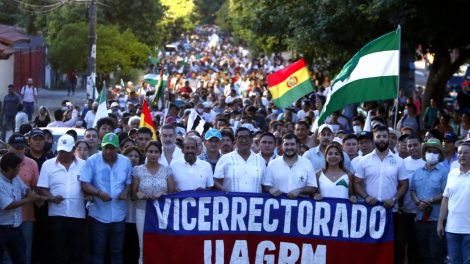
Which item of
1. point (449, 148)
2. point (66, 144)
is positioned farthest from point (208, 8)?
point (66, 144)

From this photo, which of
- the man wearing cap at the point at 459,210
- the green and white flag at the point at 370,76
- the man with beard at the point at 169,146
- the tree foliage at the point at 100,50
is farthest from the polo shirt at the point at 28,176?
the tree foliage at the point at 100,50

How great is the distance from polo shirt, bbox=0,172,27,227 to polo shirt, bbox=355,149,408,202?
3.67 meters

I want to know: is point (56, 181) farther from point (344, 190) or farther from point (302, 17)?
point (302, 17)

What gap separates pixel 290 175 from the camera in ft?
39.2

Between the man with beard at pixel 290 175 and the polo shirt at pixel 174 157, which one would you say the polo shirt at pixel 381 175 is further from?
the polo shirt at pixel 174 157

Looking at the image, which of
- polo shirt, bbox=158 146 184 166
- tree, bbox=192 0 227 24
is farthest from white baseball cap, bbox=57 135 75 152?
tree, bbox=192 0 227 24

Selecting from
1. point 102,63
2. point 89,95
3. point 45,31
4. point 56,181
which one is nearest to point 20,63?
point 45,31

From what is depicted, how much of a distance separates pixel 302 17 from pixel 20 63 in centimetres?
2289

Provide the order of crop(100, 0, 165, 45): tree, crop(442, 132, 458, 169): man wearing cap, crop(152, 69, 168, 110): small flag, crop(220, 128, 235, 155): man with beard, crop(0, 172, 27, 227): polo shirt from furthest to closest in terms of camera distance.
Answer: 1. crop(100, 0, 165, 45): tree
2. crop(152, 69, 168, 110): small flag
3. crop(220, 128, 235, 155): man with beard
4. crop(442, 132, 458, 169): man wearing cap
5. crop(0, 172, 27, 227): polo shirt

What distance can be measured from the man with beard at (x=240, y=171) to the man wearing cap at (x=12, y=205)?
200 centimetres

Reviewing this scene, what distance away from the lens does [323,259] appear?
12.0m

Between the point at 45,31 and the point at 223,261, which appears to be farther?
the point at 45,31

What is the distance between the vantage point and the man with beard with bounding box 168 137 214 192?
39.6 feet

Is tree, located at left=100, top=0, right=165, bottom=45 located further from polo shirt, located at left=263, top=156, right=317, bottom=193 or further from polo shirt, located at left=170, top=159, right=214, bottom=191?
polo shirt, located at left=263, top=156, right=317, bottom=193
